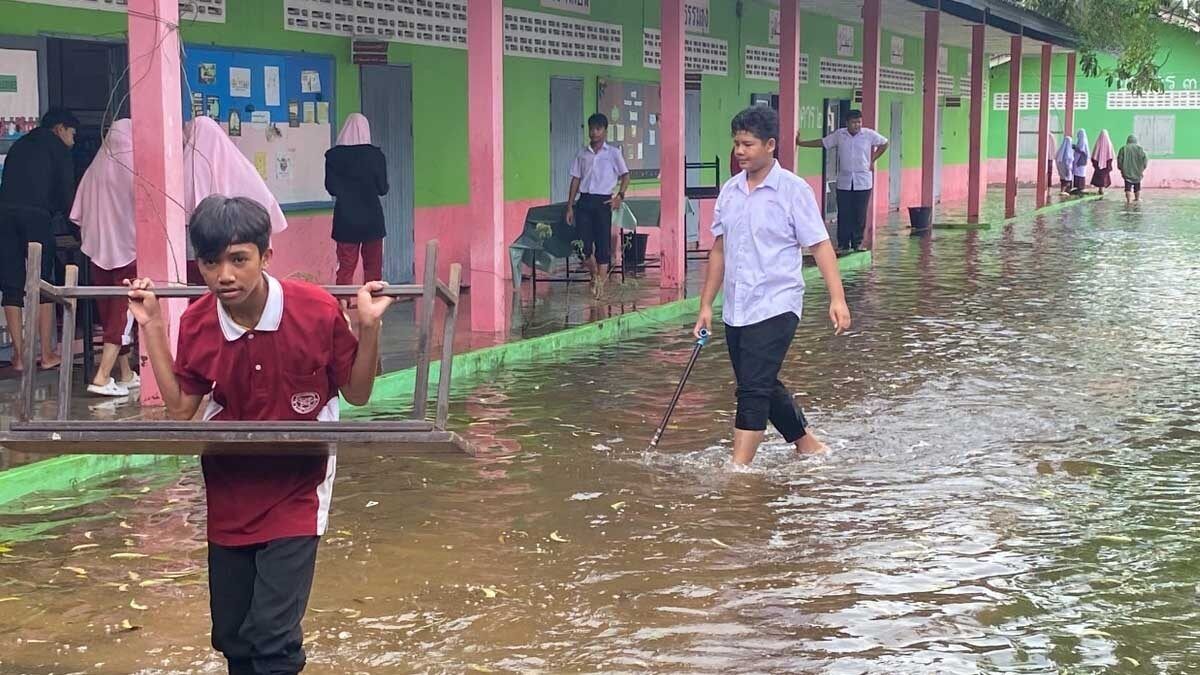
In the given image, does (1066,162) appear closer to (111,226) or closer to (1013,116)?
(1013,116)

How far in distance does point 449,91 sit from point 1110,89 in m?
33.0

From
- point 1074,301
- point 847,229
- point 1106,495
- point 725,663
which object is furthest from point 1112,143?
point 725,663

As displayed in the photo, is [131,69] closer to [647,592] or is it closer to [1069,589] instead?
[647,592]

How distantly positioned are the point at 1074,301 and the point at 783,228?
337 inches

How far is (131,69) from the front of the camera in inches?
331

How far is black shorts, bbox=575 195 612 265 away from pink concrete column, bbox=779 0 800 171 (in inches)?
159

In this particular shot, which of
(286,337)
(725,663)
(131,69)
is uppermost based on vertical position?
(131,69)

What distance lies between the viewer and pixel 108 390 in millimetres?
9047

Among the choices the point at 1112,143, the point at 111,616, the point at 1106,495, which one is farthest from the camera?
the point at 1112,143

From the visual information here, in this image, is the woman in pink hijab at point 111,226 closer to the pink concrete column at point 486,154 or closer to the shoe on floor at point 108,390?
the shoe on floor at point 108,390

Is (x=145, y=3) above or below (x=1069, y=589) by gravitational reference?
above

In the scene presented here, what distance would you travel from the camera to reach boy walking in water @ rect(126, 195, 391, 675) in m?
3.70

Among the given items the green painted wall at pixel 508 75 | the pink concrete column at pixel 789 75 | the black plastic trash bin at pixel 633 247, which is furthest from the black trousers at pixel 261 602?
the pink concrete column at pixel 789 75

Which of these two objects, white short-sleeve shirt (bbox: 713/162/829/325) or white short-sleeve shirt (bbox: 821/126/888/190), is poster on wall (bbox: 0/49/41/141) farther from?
white short-sleeve shirt (bbox: 821/126/888/190)
